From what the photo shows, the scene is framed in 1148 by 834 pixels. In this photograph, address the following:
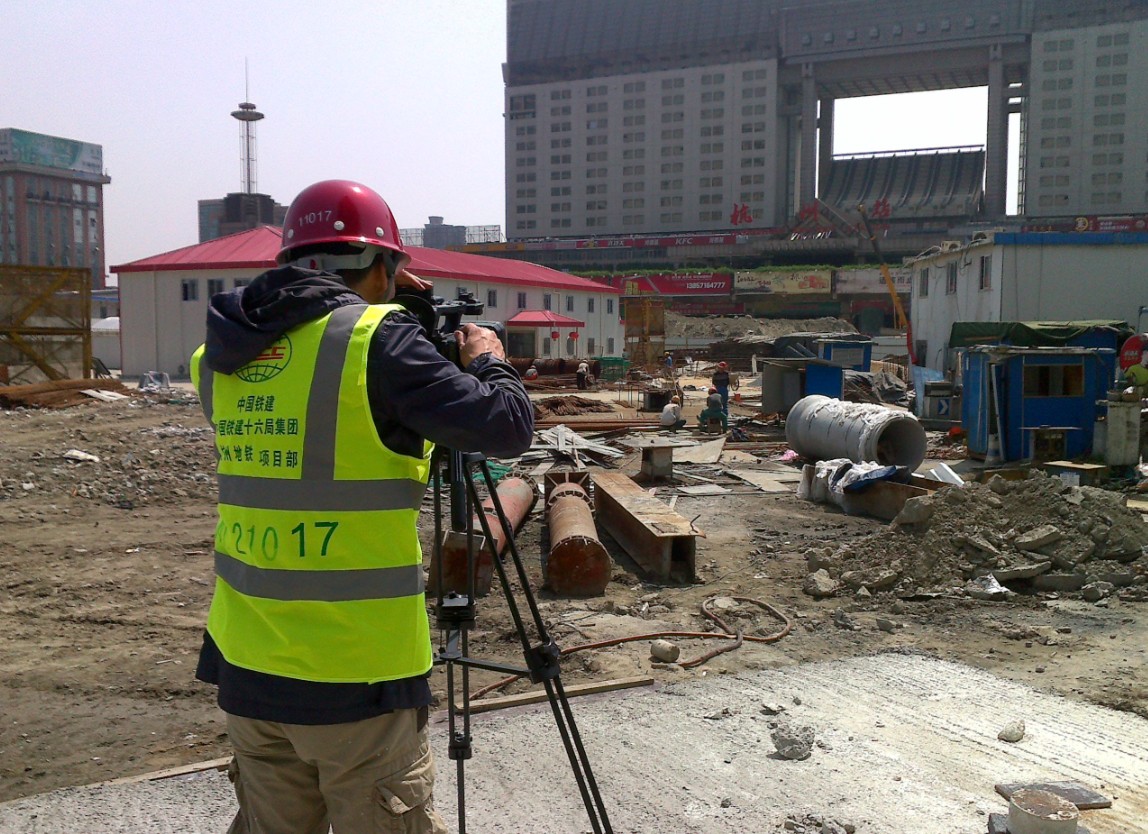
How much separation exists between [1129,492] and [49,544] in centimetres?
1294

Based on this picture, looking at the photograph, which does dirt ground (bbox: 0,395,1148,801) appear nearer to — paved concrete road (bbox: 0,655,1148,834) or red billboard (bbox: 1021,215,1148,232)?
paved concrete road (bbox: 0,655,1148,834)

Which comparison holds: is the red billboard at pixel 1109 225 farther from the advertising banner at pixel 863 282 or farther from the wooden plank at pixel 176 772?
the wooden plank at pixel 176 772

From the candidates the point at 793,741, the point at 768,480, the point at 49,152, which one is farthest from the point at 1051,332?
the point at 49,152

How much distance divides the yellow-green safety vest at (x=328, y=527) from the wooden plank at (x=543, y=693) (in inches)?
105

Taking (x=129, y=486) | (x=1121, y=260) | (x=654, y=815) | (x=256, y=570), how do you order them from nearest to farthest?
(x=256, y=570) < (x=654, y=815) < (x=129, y=486) < (x=1121, y=260)

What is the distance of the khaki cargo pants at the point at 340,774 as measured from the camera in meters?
1.98

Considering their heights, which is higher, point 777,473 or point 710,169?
point 710,169

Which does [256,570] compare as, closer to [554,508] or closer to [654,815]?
[654,815]

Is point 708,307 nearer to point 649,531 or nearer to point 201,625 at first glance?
point 649,531

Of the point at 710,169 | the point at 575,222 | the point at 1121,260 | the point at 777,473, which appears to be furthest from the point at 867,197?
the point at 777,473

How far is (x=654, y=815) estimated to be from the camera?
3.67 meters

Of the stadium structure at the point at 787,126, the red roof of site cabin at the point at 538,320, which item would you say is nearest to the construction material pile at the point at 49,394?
the red roof of site cabin at the point at 538,320

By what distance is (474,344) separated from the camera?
7.93ft

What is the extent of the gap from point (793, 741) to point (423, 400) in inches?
117
